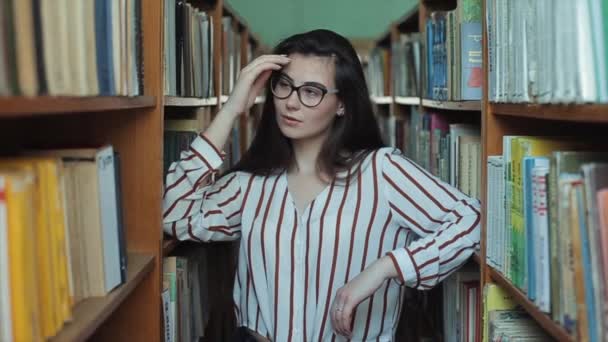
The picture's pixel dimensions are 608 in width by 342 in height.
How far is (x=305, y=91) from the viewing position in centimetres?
181

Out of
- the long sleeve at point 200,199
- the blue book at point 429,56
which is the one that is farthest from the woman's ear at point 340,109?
the blue book at point 429,56

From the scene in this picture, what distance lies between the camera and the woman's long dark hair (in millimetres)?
1855

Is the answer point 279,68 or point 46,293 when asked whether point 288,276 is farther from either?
point 46,293

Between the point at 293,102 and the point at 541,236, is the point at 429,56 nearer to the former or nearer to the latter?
the point at 293,102

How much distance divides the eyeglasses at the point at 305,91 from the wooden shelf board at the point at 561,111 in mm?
453

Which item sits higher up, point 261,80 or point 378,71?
point 378,71

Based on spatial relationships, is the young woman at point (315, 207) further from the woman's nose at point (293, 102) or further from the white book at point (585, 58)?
the white book at point (585, 58)

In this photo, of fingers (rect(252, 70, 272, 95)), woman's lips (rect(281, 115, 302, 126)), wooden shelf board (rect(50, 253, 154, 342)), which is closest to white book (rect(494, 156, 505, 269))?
woman's lips (rect(281, 115, 302, 126))

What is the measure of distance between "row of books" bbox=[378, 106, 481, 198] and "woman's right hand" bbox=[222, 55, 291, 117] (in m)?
0.60

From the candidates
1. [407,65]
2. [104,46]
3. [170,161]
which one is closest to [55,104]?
[104,46]

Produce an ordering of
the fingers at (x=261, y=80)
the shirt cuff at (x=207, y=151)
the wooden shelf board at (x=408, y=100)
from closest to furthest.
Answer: the shirt cuff at (x=207, y=151)
the fingers at (x=261, y=80)
the wooden shelf board at (x=408, y=100)

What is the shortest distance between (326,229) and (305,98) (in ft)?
1.06

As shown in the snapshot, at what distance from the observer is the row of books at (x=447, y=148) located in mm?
2023

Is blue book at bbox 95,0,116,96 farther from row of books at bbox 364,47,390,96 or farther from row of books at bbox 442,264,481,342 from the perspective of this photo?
row of books at bbox 364,47,390,96
